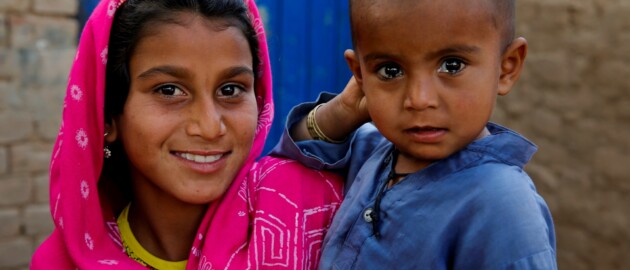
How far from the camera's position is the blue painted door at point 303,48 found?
4.36 metres

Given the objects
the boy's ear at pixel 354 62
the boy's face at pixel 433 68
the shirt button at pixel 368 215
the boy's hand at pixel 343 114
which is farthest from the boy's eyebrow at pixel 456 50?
the boy's hand at pixel 343 114

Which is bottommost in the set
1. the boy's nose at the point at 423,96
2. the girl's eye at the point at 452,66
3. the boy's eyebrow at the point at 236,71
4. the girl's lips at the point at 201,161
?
the girl's lips at the point at 201,161

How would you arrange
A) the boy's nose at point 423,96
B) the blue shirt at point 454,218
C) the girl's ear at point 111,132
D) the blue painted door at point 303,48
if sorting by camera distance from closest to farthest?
the blue shirt at point 454,218 < the boy's nose at point 423,96 < the girl's ear at point 111,132 < the blue painted door at point 303,48

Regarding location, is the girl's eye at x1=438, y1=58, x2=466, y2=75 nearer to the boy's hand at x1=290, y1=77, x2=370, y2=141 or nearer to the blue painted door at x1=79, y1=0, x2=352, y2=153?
the boy's hand at x1=290, y1=77, x2=370, y2=141

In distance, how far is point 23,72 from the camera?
12.5 feet

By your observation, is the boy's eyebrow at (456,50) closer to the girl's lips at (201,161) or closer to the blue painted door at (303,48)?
the girl's lips at (201,161)

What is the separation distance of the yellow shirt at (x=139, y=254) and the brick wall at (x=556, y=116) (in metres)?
1.90

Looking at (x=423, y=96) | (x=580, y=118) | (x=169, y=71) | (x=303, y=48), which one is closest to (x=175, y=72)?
(x=169, y=71)

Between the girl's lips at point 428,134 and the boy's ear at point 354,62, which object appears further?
the boy's ear at point 354,62

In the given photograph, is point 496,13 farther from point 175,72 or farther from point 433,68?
point 175,72

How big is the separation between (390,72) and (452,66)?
0.48ft

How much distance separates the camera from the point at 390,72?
1.66m

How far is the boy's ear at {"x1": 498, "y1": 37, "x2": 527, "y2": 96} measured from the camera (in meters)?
1.69

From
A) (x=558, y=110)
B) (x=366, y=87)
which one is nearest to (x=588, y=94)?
(x=558, y=110)
